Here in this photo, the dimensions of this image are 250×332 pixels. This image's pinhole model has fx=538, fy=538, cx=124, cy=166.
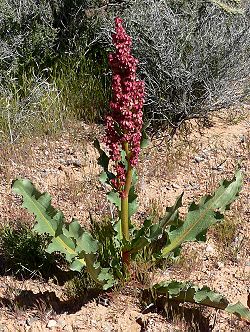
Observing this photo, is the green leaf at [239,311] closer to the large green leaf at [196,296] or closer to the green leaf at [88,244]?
the large green leaf at [196,296]

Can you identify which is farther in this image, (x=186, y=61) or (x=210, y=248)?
(x=186, y=61)

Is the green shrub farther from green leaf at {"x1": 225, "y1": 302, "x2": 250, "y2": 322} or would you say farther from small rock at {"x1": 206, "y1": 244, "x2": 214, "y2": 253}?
green leaf at {"x1": 225, "y1": 302, "x2": 250, "y2": 322}

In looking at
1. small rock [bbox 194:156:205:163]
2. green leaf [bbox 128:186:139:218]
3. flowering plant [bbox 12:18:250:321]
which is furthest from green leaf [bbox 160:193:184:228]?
small rock [bbox 194:156:205:163]

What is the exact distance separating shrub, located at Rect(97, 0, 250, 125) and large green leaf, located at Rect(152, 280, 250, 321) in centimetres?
198

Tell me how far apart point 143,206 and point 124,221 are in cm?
101

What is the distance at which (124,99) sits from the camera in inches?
104

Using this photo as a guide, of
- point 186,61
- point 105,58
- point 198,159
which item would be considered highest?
point 186,61

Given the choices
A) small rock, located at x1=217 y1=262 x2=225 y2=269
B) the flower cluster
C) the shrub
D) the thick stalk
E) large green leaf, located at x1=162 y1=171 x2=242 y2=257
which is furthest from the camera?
the shrub

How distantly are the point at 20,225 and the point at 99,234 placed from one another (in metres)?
0.58

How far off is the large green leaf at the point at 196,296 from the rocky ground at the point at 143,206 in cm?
12

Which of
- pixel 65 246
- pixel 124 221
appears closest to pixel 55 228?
pixel 65 246

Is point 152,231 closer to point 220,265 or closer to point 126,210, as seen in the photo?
point 126,210

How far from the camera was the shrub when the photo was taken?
488cm

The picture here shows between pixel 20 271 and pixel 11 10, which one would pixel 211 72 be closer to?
pixel 11 10
